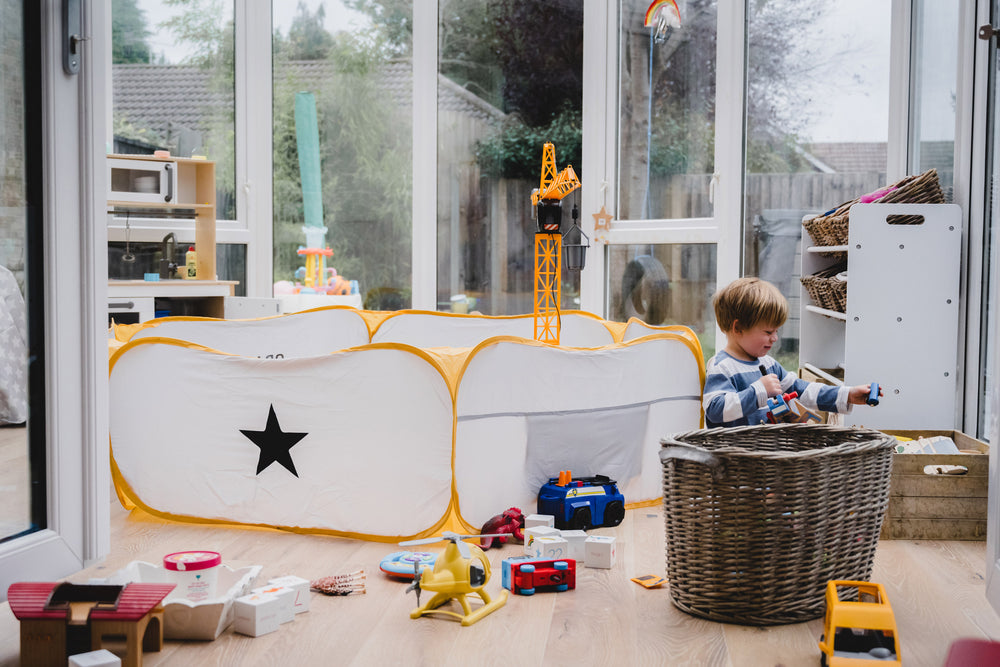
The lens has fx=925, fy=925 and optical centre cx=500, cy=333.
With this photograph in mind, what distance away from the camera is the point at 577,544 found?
6.93 ft

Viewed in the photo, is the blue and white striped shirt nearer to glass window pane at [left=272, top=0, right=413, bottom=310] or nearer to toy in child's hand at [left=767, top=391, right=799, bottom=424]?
toy in child's hand at [left=767, top=391, right=799, bottom=424]

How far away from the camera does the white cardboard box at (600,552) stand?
2.06 metres

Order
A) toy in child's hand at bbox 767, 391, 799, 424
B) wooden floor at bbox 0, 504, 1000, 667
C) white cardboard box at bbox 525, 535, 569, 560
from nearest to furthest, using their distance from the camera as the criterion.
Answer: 1. wooden floor at bbox 0, 504, 1000, 667
2. white cardboard box at bbox 525, 535, 569, 560
3. toy in child's hand at bbox 767, 391, 799, 424

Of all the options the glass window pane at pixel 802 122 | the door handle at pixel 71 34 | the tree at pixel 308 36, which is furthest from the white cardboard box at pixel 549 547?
the tree at pixel 308 36

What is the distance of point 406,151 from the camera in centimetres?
417

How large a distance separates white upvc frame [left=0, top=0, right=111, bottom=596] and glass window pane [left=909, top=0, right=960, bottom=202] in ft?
7.60

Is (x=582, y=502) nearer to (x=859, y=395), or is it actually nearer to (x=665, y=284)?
(x=859, y=395)

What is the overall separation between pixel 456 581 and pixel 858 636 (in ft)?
2.30

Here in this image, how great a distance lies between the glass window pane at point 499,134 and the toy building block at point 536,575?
7.11 ft

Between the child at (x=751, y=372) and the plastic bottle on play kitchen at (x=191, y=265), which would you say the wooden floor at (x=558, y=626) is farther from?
the plastic bottle on play kitchen at (x=191, y=265)

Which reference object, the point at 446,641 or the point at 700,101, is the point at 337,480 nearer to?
the point at 446,641

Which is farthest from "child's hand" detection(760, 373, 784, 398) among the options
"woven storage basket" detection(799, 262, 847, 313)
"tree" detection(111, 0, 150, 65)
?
"tree" detection(111, 0, 150, 65)

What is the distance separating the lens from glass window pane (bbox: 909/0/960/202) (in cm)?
283

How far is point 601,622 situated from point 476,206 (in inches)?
104
